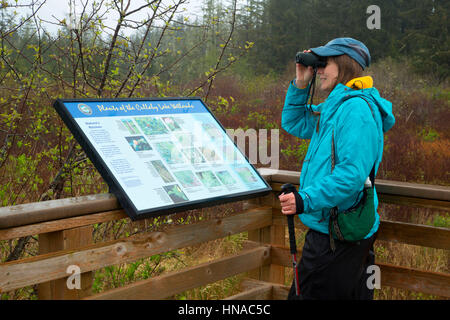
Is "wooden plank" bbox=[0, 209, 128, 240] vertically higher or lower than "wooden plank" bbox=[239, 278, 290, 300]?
higher

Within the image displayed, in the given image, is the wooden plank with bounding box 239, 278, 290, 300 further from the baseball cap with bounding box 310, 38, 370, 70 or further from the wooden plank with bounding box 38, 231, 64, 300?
the baseball cap with bounding box 310, 38, 370, 70

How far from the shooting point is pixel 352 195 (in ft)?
8.27

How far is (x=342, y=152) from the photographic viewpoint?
241cm

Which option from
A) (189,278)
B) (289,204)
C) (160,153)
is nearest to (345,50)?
(289,204)

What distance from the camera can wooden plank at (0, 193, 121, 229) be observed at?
6.80 ft

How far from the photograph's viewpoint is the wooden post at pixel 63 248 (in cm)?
230

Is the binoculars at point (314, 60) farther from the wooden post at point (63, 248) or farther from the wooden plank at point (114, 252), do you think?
the wooden post at point (63, 248)

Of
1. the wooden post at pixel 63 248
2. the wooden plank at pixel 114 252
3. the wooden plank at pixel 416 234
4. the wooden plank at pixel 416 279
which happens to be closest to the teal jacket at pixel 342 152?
the wooden plank at pixel 416 234

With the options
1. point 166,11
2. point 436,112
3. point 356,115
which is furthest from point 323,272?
point 436,112

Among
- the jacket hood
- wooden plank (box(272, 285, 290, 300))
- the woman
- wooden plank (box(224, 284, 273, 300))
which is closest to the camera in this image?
the woman

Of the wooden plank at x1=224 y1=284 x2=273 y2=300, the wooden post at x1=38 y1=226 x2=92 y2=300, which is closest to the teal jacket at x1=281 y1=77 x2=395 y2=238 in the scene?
the wooden plank at x1=224 y1=284 x2=273 y2=300

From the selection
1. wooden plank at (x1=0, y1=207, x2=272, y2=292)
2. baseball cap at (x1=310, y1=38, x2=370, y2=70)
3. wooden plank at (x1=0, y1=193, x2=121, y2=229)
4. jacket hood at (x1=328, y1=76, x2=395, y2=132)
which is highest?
baseball cap at (x1=310, y1=38, x2=370, y2=70)

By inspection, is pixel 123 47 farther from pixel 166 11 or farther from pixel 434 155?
pixel 434 155

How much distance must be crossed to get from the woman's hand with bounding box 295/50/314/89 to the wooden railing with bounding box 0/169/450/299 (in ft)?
2.04
